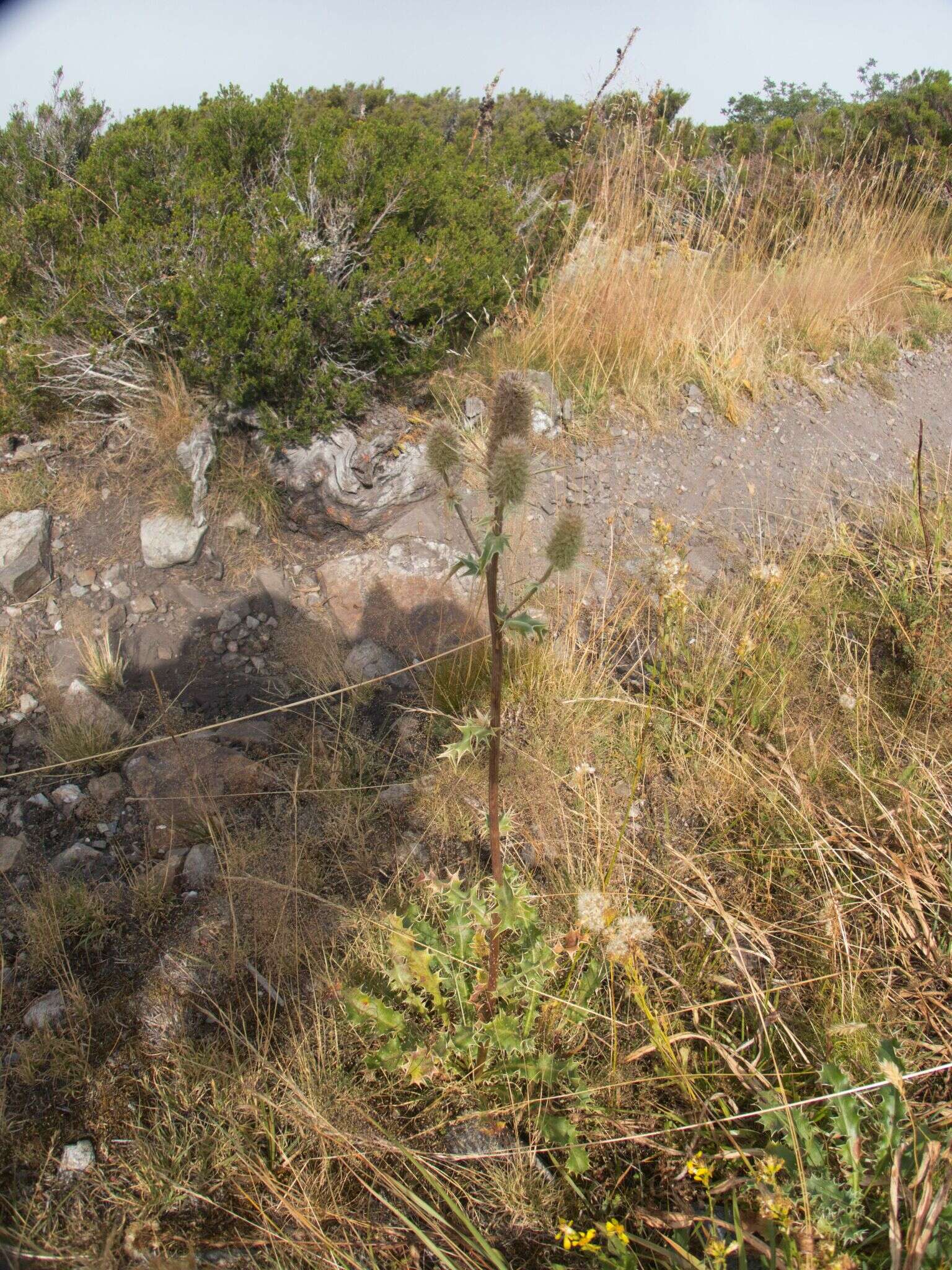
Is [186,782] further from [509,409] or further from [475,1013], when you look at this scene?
[509,409]

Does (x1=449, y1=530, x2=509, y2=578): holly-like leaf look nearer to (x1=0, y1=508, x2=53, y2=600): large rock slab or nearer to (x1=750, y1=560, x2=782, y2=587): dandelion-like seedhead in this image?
(x1=750, y1=560, x2=782, y2=587): dandelion-like seedhead

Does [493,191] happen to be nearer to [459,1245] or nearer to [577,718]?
[577,718]

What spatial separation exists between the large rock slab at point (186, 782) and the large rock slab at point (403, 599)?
0.86 m

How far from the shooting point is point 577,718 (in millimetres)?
2717

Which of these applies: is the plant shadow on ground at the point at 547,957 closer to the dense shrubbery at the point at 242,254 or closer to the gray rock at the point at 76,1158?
the gray rock at the point at 76,1158

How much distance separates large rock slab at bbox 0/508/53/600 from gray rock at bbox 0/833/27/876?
50.9 inches

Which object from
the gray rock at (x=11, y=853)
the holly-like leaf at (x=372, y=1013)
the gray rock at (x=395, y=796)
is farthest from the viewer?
the gray rock at (x=395, y=796)

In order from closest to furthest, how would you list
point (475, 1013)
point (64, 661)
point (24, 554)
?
point (475, 1013), point (64, 661), point (24, 554)

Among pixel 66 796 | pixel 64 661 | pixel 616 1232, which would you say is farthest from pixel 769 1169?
pixel 64 661

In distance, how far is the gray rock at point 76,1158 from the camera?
1705 mm

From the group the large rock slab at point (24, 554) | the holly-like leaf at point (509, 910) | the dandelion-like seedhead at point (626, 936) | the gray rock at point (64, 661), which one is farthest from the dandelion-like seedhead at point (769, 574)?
the large rock slab at point (24, 554)

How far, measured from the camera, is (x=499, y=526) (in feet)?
4.50

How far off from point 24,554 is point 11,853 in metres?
1.52

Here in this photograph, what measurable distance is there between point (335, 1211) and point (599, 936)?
809mm
